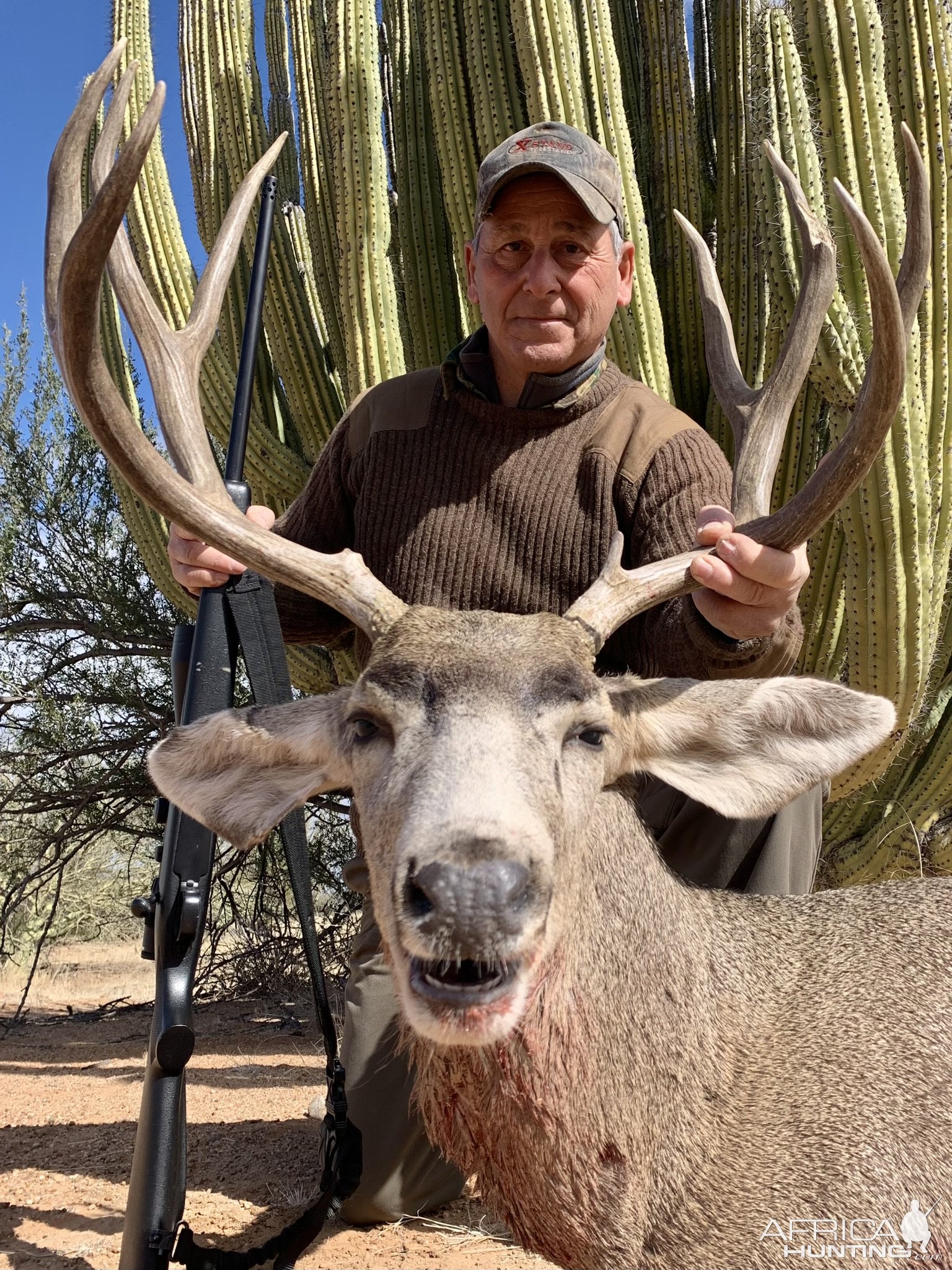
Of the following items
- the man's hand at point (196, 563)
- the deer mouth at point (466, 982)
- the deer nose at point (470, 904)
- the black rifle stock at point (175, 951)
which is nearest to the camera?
the deer nose at point (470, 904)

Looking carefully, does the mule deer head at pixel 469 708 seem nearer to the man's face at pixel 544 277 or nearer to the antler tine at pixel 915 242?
the antler tine at pixel 915 242

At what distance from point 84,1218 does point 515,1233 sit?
2.44m

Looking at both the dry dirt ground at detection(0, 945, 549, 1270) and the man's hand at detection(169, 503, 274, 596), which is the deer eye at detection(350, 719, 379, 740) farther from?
the dry dirt ground at detection(0, 945, 549, 1270)

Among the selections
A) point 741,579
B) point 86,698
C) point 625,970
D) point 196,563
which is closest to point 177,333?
point 196,563

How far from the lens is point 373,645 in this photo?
2.93 m

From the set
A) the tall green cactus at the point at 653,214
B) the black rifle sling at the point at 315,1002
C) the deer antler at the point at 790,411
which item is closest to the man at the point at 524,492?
the black rifle sling at the point at 315,1002

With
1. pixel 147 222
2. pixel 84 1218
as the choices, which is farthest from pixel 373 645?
pixel 147 222

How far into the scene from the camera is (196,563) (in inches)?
142

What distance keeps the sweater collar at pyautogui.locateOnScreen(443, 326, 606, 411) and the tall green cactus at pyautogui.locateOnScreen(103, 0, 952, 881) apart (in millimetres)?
1387

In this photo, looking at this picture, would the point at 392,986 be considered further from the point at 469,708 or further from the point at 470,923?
the point at 470,923

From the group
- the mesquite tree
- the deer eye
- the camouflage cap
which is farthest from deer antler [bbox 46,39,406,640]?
the mesquite tree

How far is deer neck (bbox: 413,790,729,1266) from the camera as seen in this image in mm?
2502

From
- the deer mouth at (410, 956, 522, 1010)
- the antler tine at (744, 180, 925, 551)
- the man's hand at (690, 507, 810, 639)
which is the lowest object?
the deer mouth at (410, 956, 522, 1010)

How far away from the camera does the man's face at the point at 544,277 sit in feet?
13.7
